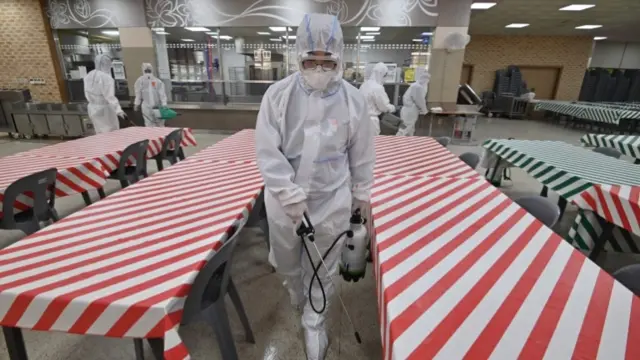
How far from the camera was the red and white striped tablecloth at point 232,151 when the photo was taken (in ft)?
8.87

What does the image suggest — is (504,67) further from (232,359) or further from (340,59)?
(232,359)

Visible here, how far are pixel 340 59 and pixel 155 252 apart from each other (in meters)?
1.13

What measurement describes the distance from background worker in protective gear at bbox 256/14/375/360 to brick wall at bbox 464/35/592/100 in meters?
12.1

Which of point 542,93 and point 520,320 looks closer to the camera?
point 520,320

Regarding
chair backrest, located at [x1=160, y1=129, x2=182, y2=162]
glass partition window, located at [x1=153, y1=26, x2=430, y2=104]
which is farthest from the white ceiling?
chair backrest, located at [x1=160, y1=129, x2=182, y2=162]

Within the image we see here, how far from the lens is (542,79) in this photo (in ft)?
38.1

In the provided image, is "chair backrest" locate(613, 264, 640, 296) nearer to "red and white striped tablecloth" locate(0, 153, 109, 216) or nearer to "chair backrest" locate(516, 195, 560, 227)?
"chair backrest" locate(516, 195, 560, 227)

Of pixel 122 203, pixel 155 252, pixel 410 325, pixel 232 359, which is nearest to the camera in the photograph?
pixel 410 325

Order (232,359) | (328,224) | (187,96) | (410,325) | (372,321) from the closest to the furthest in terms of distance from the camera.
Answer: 1. (410,325)
2. (232,359)
3. (328,224)
4. (372,321)
5. (187,96)

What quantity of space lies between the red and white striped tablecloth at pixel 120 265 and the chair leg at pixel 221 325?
242mm

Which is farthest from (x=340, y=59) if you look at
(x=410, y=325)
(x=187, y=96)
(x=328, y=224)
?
(x=187, y=96)

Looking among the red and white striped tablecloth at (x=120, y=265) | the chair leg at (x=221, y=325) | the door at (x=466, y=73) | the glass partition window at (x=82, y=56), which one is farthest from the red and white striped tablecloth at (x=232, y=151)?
the door at (x=466, y=73)

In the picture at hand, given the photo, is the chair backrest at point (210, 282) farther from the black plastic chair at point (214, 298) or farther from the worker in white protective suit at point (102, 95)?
the worker in white protective suit at point (102, 95)

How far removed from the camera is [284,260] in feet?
5.08
